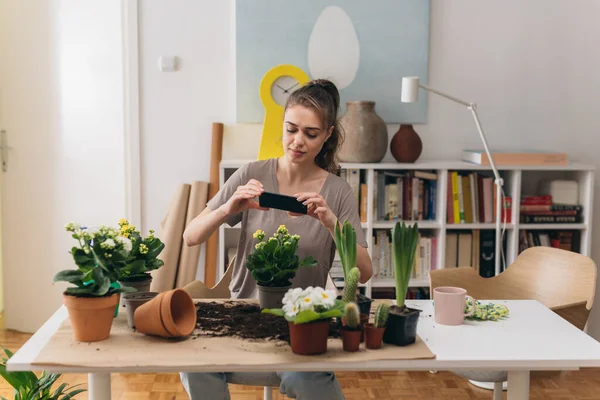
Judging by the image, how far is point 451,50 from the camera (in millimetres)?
4215

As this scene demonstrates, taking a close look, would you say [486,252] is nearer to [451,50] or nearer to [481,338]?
[451,50]

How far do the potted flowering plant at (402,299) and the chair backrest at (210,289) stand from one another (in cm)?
91

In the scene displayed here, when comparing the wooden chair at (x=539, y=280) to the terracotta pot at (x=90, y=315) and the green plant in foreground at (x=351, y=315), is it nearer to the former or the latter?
the green plant in foreground at (x=351, y=315)

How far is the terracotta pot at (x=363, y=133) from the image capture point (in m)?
3.91

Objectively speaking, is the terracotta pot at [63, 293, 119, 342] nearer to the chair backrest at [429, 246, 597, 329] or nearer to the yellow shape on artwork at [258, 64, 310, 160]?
the chair backrest at [429, 246, 597, 329]

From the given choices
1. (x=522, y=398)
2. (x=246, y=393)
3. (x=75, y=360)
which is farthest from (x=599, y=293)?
(x=75, y=360)

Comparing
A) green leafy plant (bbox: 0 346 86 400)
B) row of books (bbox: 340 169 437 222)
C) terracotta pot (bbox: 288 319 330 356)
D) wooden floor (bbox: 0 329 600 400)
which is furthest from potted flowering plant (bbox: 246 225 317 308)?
row of books (bbox: 340 169 437 222)

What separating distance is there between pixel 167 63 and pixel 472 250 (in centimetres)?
202

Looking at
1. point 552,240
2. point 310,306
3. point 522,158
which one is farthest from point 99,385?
point 552,240

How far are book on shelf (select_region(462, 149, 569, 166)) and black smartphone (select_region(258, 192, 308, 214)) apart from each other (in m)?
1.92

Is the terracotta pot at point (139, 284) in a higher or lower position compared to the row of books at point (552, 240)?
higher

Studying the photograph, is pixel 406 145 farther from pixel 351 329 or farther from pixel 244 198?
pixel 351 329

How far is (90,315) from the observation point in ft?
6.09

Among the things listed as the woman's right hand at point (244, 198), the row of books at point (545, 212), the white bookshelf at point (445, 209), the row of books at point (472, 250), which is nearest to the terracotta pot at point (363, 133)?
the white bookshelf at point (445, 209)
